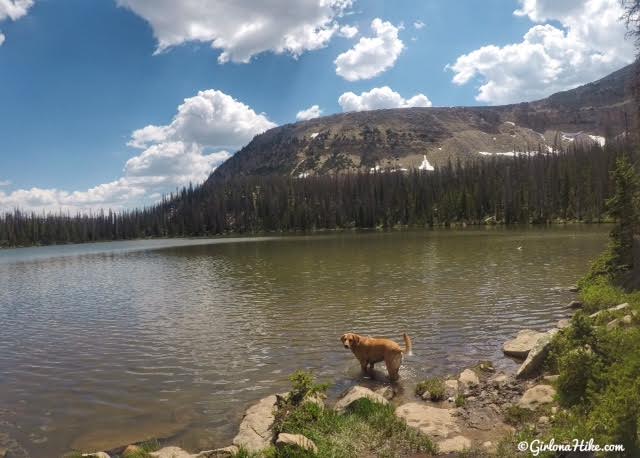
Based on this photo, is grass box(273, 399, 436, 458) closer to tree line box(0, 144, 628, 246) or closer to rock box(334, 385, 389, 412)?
rock box(334, 385, 389, 412)

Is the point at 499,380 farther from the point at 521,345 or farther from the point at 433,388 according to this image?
the point at 521,345

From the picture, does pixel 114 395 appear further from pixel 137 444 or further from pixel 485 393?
pixel 485 393

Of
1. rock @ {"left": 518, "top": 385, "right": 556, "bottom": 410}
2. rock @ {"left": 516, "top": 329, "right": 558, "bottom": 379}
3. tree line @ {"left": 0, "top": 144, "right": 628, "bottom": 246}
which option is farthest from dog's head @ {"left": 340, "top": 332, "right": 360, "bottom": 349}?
tree line @ {"left": 0, "top": 144, "right": 628, "bottom": 246}

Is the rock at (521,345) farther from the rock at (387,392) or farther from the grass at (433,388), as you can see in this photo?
the rock at (387,392)

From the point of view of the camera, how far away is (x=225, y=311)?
2509cm

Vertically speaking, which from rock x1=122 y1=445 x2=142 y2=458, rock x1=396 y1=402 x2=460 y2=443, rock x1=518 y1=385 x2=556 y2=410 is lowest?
rock x1=122 y1=445 x2=142 y2=458

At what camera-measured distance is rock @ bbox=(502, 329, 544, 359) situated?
45.7 ft

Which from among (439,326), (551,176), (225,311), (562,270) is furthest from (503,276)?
(551,176)

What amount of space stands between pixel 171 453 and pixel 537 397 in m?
7.79

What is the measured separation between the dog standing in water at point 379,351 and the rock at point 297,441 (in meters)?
5.34

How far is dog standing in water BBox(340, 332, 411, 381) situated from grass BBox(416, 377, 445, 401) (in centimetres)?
94

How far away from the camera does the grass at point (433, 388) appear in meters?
10.9

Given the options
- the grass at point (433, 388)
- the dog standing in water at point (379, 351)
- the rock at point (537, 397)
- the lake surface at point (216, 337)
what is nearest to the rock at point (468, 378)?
the grass at point (433, 388)

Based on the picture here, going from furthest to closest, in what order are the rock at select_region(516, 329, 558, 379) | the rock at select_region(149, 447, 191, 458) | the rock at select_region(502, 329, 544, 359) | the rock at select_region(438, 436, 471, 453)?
the rock at select_region(502, 329, 544, 359), the rock at select_region(516, 329, 558, 379), the rock at select_region(149, 447, 191, 458), the rock at select_region(438, 436, 471, 453)
